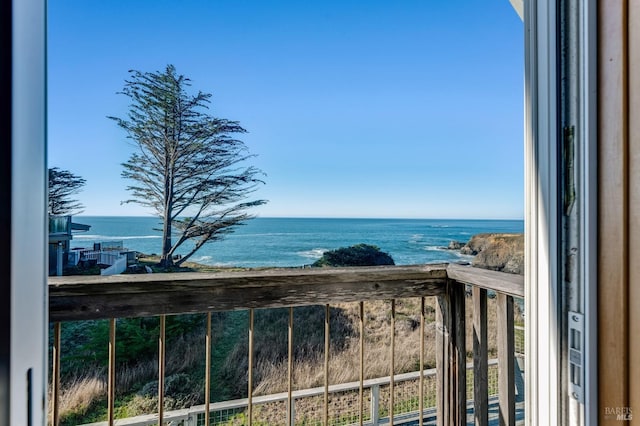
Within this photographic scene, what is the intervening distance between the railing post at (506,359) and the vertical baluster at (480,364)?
2.7 inches

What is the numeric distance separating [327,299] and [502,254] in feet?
2.91

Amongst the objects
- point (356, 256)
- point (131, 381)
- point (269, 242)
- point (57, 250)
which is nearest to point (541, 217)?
point (57, 250)

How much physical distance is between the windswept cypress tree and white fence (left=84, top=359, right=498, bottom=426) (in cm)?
129

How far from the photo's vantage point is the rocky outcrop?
1.28 meters

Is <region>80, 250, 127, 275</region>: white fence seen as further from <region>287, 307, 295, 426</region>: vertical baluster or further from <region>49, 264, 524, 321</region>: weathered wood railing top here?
<region>287, 307, 295, 426</region>: vertical baluster

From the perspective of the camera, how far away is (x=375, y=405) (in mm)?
2609

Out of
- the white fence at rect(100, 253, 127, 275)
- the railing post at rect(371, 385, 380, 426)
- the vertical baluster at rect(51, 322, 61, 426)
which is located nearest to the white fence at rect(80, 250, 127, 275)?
the white fence at rect(100, 253, 127, 275)

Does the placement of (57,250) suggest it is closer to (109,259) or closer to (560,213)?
(109,259)

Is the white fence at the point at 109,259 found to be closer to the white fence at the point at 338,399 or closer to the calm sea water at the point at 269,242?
the calm sea water at the point at 269,242

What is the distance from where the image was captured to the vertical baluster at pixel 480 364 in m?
1.28

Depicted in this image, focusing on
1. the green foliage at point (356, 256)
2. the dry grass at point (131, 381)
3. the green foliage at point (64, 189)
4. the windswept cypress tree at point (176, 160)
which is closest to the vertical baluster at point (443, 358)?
the green foliage at point (356, 256)

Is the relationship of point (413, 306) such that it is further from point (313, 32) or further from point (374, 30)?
point (313, 32)

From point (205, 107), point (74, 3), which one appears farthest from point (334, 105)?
point (74, 3)

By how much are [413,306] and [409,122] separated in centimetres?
468
